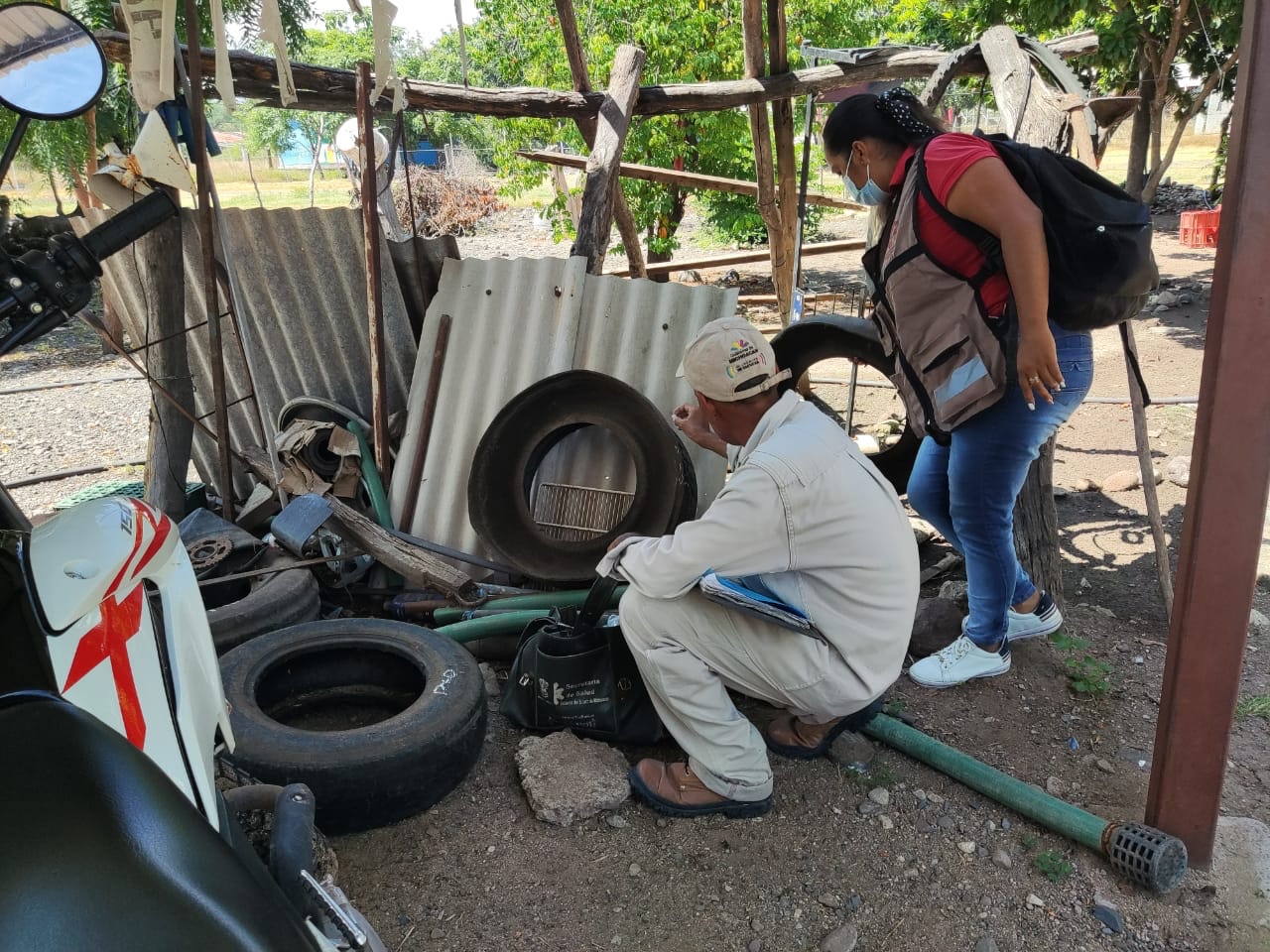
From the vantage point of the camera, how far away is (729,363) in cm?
252

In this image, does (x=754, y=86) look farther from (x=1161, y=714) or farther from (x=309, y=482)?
(x=1161, y=714)

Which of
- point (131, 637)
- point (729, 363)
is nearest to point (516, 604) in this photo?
point (729, 363)

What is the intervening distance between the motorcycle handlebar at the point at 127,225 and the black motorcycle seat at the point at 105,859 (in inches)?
43.7

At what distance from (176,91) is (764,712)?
3.64 meters

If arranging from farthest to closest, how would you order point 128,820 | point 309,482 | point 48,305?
point 309,482
point 48,305
point 128,820

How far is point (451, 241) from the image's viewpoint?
5.14 metres

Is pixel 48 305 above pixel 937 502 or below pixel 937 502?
above

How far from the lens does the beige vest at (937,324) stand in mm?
2855

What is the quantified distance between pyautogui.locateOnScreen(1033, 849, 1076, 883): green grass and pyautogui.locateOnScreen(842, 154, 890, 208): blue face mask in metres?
2.16

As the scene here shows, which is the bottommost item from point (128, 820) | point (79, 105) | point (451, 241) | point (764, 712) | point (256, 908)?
point (764, 712)

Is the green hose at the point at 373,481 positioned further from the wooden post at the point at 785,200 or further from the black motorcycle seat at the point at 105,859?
the black motorcycle seat at the point at 105,859

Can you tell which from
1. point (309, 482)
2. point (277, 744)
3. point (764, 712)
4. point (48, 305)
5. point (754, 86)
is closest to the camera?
point (48, 305)

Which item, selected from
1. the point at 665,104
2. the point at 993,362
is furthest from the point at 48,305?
the point at 665,104

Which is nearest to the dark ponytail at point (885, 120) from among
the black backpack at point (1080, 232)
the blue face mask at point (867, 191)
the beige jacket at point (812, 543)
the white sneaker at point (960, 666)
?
the blue face mask at point (867, 191)
